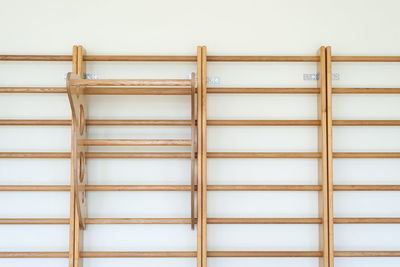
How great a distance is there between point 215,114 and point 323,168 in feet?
2.92

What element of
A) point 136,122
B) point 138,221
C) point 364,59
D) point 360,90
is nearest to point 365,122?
point 360,90

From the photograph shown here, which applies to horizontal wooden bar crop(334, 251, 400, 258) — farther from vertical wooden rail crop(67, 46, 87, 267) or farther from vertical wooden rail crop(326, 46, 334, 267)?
vertical wooden rail crop(67, 46, 87, 267)

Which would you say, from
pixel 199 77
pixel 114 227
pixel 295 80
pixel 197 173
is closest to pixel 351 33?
pixel 295 80

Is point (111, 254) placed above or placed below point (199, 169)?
below

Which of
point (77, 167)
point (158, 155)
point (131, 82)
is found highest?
point (131, 82)

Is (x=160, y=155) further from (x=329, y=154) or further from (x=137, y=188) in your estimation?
(x=329, y=154)

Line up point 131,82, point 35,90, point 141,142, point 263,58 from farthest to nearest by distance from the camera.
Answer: point 263,58
point 35,90
point 141,142
point 131,82

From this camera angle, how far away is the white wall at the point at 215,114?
2.76 m

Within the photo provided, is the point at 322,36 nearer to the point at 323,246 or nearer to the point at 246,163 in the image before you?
the point at 246,163

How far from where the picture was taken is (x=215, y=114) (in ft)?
9.16

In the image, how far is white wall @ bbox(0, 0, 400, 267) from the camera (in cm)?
276

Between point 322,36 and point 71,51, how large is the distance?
193 centimetres

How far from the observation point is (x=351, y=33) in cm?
284

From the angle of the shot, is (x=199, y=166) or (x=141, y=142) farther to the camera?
(x=199, y=166)
